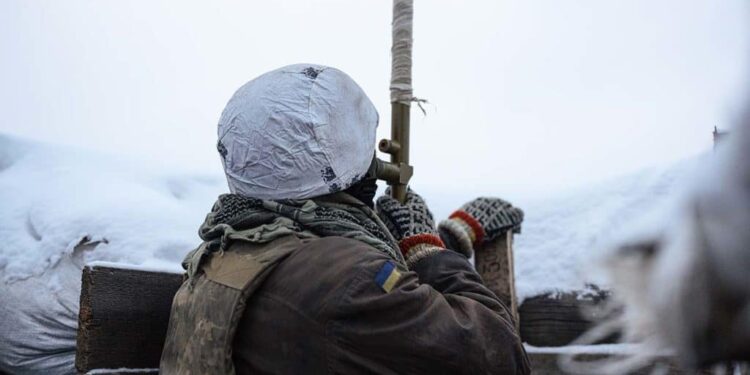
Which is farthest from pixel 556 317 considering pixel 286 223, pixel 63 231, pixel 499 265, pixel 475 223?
pixel 63 231

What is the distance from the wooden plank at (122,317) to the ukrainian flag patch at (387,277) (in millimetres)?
711

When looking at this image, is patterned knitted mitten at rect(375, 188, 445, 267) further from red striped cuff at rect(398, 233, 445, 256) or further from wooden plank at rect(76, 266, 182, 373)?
wooden plank at rect(76, 266, 182, 373)

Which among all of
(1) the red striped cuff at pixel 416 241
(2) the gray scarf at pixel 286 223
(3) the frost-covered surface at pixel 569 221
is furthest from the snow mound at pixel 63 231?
(3) the frost-covered surface at pixel 569 221

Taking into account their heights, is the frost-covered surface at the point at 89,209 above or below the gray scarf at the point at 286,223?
below

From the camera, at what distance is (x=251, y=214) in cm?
155

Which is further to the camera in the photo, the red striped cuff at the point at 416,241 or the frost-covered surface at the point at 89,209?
the frost-covered surface at the point at 89,209

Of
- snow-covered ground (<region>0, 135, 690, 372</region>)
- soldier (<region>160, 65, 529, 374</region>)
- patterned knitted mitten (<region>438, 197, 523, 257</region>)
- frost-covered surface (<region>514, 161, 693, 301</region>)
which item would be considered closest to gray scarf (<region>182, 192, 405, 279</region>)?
soldier (<region>160, 65, 529, 374</region>)

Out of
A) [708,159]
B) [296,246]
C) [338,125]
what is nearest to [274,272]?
[296,246]

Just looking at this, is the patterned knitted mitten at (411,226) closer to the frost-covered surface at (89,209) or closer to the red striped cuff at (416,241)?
the red striped cuff at (416,241)

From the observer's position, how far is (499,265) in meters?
2.18

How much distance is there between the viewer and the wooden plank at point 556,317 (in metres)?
2.54

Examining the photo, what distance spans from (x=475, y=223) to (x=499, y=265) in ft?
0.99

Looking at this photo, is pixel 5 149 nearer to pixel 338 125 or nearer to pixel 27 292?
pixel 27 292

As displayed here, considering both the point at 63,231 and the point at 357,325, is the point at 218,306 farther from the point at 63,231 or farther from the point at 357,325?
the point at 63,231
